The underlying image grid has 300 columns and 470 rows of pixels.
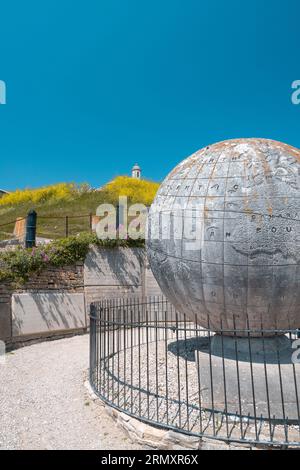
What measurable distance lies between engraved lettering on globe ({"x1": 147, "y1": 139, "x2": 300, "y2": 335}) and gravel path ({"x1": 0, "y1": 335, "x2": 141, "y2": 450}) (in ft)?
7.38

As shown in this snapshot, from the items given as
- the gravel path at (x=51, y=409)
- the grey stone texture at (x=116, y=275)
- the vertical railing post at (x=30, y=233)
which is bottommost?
the gravel path at (x=51, y=409)

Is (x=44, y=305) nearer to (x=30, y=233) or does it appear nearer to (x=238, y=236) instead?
(x=30, y=233)

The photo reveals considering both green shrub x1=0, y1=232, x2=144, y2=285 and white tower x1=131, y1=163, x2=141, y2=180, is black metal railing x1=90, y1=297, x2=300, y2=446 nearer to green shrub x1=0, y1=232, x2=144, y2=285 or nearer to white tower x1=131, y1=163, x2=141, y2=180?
green shrub x1=0, y1=232, x2=144, y2=285

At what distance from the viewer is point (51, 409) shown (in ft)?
19.1

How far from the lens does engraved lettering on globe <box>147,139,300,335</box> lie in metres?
5.26

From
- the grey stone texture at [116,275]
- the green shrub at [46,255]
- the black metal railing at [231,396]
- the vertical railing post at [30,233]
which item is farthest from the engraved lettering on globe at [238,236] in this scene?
the vertical railing post at [30,233]

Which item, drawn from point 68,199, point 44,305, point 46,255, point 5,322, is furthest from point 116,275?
point 68,199

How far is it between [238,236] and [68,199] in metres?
31.3

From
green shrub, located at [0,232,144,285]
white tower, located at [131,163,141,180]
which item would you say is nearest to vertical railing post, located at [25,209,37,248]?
green shrub, located at [0,232,144,285]

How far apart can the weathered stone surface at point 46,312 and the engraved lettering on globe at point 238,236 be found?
6.10m

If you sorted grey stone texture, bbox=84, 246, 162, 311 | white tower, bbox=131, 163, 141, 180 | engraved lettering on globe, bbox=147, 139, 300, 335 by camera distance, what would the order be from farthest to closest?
white tower, bbox=131, 163, 141, 180, grey stone texture, bbox=84, 246, 162, 311, engraved lettering on globe, bbox=147, 139, 300, 335

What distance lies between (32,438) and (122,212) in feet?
40.6

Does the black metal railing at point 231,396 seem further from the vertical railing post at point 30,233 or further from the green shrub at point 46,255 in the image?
the vertical railing post at point 30,233

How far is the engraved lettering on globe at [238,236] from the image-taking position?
526 centimetres
